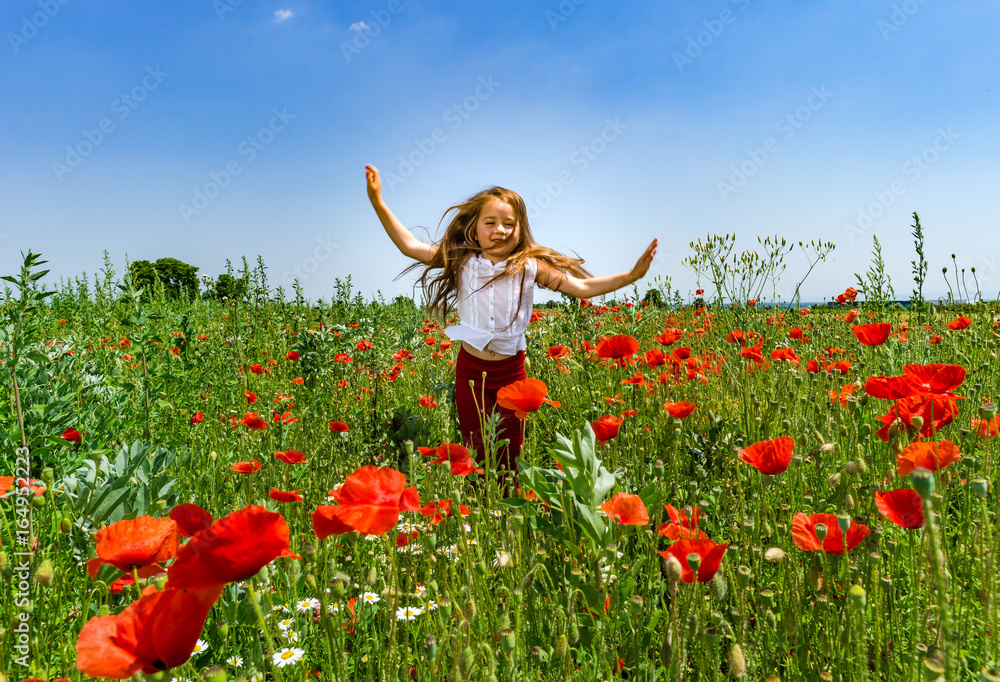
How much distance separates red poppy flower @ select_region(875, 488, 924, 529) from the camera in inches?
48.4

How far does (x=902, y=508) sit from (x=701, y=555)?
0.51m

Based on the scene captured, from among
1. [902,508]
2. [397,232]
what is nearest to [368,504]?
[902,508]

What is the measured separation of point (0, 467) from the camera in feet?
7.50

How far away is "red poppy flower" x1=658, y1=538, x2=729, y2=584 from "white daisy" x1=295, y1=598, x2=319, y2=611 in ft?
3.56

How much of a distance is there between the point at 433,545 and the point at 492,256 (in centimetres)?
253

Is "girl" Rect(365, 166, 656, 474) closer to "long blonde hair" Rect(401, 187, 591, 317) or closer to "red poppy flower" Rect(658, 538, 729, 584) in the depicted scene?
"long blonde hair" Rect(401, 187, 591, 317)

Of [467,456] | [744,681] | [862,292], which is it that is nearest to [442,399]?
[467,456]

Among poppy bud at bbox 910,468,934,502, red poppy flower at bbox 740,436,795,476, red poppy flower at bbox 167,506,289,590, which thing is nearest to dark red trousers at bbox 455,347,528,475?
red poppy flower at bbox 740,436,795,476

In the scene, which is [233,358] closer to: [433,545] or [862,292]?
[433,545]

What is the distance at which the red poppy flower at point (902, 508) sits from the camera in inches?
48.4

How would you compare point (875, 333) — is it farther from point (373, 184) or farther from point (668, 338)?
point (373, 184)

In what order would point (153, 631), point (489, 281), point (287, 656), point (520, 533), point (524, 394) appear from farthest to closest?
point (489, 281) → point (524, 394) → point (520, 533) → point (287, 656) → point (153, 631)

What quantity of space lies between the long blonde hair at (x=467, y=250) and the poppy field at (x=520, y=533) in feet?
2.48

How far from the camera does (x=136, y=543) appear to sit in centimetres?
103
